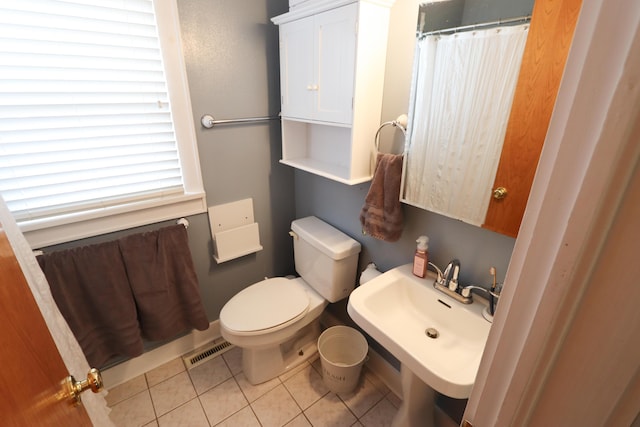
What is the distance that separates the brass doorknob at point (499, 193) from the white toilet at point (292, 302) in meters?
0.78

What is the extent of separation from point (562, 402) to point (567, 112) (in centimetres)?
34

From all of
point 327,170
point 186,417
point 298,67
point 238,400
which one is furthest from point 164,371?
point 298,67

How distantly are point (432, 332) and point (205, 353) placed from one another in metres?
1.46

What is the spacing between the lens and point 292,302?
163 centimetres

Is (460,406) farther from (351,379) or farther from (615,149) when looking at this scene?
(615,149)

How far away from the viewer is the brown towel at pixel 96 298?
132 centimetres

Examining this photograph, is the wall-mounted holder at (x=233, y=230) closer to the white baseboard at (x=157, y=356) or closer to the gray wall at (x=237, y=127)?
the gray wall at (x=237, y=127)

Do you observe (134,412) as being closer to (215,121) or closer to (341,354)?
(341,354)

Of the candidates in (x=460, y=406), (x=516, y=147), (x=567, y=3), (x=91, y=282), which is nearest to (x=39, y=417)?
(x=91, y=282)

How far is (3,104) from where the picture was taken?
1.12 m

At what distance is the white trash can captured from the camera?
1582mm

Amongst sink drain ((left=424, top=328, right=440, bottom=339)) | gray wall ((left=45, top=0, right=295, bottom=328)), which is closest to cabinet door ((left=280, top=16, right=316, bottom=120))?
gray wall ((left=45, top=0, right=295, bottom=328))

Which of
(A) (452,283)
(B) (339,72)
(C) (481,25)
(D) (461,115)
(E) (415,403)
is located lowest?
(E) (415,403)

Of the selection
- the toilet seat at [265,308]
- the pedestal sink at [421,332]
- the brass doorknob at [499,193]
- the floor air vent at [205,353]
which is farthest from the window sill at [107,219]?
the brass doorknob at [499,193]
